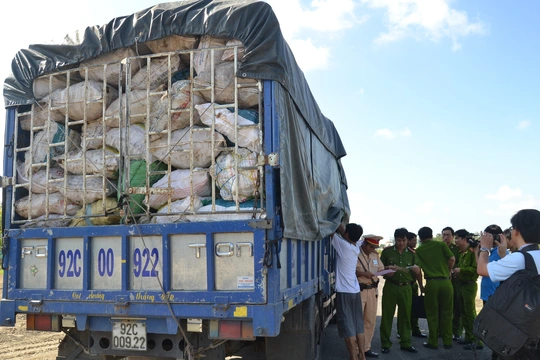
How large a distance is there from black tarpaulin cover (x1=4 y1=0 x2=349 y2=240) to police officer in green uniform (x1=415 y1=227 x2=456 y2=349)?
2.69 m

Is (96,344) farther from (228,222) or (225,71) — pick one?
(225,71)

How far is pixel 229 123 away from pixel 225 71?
0.41 metres

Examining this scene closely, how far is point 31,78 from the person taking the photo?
14.1ft

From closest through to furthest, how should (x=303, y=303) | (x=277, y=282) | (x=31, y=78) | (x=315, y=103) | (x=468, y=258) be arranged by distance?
(x=277, y=282), (x=31, y=78), (x=303, y=303), (x=315, y=103), (x=468, y=258)

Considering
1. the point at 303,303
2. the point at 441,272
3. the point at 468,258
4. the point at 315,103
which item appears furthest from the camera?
the point at 468,258

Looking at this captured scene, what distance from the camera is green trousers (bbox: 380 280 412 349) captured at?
22.2 ft

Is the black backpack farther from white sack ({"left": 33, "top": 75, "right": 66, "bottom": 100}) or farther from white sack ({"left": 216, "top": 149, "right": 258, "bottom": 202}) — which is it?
white sack ({"left": 33, "top": 75, "right": 66, "bottom": 100})

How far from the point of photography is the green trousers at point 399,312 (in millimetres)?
6781

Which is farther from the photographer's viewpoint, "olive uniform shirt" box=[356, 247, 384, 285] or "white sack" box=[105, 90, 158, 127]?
"olive uniform shirt" box=[356, 247, 384, 285]

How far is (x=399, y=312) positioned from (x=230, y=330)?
4.12 meters

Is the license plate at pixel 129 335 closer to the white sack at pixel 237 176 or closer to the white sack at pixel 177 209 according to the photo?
the white sack at pixel 177 209

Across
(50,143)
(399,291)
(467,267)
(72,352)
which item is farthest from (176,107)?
(467,267)

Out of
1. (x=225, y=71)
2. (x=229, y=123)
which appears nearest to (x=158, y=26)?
(x=225, y=71)

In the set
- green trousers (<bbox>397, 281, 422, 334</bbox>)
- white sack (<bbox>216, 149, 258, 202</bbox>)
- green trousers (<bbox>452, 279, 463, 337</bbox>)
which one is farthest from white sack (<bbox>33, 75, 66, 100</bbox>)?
green trousers (<bbox>452, 279, 463, 337</bbox>)
